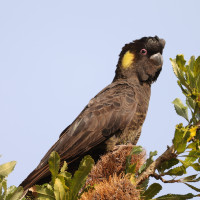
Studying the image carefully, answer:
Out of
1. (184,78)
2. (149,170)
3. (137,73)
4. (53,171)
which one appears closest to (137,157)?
(149,170)

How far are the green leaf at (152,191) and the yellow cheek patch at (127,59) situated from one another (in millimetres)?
3259

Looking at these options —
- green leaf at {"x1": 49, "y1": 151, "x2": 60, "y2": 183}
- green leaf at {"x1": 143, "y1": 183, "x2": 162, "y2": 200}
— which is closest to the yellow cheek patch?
green leaf at {"x1": 143, "y1": 183, "x2": 162, "y2": 200}

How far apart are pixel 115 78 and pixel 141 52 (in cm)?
63

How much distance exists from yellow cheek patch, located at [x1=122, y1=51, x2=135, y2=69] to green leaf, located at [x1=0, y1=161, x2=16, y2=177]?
3.64 metres

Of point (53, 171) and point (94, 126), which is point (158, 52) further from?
point (53, 171)

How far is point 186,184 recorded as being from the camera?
280 centimetres

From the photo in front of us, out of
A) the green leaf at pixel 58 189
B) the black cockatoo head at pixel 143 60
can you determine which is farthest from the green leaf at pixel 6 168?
the black cockatoo head at pixel 143 60

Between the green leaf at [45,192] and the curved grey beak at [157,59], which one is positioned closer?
the green leaf at [45,192]

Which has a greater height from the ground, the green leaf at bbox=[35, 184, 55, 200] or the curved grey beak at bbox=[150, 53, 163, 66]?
the curved grey beak at bbox=[150, 53, 163, 66]

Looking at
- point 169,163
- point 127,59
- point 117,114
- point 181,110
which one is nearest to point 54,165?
point 169,163

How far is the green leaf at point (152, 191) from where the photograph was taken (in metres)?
2.74

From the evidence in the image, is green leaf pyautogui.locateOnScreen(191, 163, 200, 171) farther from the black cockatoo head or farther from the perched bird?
the black cockatoo head

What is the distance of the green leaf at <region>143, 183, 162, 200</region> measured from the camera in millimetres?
2744

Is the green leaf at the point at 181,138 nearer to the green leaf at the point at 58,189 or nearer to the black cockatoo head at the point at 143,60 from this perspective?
the green leaf at the point at 58,189
